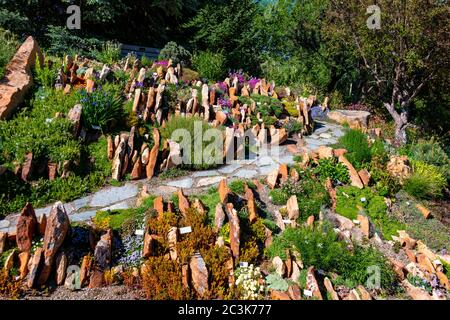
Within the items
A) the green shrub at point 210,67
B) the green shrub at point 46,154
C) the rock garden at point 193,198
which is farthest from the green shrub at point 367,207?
the green shrub at point 210,67

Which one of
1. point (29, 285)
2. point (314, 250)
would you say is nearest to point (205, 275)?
point (314, 250)

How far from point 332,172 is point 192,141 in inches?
104

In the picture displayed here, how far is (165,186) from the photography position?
6.16 metres

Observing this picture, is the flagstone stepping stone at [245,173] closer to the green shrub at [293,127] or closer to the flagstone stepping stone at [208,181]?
the flagstone stepping stone at [208,181]

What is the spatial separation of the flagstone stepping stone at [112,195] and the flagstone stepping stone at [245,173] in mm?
1765

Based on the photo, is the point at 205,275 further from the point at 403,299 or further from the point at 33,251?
the point at 403,299

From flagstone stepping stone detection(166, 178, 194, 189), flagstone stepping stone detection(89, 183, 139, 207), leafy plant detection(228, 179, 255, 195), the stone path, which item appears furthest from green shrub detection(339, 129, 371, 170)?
flagstone stepping stone detection(89, 183, 139, 207)

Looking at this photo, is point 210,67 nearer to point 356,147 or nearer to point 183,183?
point 356,147

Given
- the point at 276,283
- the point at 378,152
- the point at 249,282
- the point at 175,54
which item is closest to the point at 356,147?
the point at 378,152

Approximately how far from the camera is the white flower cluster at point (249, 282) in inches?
171

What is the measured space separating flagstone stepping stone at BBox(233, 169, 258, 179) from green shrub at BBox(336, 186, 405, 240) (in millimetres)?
1512

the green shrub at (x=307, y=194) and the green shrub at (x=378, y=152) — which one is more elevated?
the green shrub at (x=378, y=152)

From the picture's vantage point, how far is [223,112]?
842 cm

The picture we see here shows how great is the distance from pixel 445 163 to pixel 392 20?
4602mm
